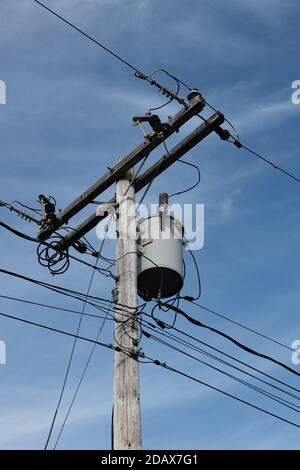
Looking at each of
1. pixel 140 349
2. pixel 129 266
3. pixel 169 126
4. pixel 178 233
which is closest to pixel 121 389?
pixel 140 349

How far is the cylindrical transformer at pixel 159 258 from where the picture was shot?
31.5 ft

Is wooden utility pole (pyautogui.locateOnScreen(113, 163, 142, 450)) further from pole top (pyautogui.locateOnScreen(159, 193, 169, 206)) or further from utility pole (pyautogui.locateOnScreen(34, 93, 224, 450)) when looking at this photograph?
pole top (pyautogui.locateOnScreen(159, 193, 169, 206))

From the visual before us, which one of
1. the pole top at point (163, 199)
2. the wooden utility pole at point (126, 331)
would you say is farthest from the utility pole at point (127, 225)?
the pole top at point (163, 199)

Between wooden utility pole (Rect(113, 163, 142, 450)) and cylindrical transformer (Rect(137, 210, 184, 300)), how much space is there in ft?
0.66

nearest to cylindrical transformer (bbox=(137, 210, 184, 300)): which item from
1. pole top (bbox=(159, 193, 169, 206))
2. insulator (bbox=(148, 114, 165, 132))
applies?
pole top (bbox=(159, 193, 169, 206))

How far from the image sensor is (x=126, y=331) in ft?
29.3

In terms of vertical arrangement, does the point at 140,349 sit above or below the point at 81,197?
below

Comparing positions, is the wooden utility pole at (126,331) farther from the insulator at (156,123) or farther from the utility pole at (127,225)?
the insulator at (156,123)

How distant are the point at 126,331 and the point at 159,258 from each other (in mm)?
1090

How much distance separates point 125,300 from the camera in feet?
29.7

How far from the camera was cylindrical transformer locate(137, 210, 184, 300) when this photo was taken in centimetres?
960

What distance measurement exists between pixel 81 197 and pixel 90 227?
0.39 m

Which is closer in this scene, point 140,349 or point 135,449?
point 135,449

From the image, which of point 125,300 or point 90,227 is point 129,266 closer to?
point 125,300
